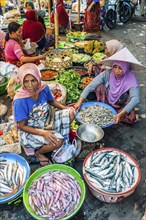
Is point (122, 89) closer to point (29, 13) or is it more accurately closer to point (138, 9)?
point (29, 13)

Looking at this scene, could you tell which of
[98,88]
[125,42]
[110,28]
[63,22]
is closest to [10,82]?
[98,88]

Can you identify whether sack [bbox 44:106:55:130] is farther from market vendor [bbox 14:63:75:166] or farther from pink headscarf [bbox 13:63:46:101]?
pink headscarf [bbox 13:63:46:101]

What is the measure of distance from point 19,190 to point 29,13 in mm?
3942

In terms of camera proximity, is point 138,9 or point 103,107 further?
point 138,9

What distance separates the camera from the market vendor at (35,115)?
7.71 feet

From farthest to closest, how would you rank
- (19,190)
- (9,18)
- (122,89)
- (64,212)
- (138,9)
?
(138,9) < (9,18) < (122,89) < (19,190) < (64,212)

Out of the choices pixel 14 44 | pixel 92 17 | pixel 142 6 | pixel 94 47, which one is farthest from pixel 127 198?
pixel 142 6

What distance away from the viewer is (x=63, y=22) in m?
6.96

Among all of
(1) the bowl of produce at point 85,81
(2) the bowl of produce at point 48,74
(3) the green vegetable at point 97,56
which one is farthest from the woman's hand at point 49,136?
(3) the green vegetable at point 97,56

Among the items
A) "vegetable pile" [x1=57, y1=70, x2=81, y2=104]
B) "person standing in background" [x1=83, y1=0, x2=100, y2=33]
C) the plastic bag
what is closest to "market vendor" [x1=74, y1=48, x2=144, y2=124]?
"vegetable pile" [x1=57, y1=70, x2=81, y2=104]

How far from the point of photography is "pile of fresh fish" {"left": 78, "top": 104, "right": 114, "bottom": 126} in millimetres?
3154

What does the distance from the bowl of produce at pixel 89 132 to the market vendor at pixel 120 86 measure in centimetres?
28

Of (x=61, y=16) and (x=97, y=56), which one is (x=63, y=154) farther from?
(x=61, y=16)

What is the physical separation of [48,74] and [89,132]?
1877 millimetres
